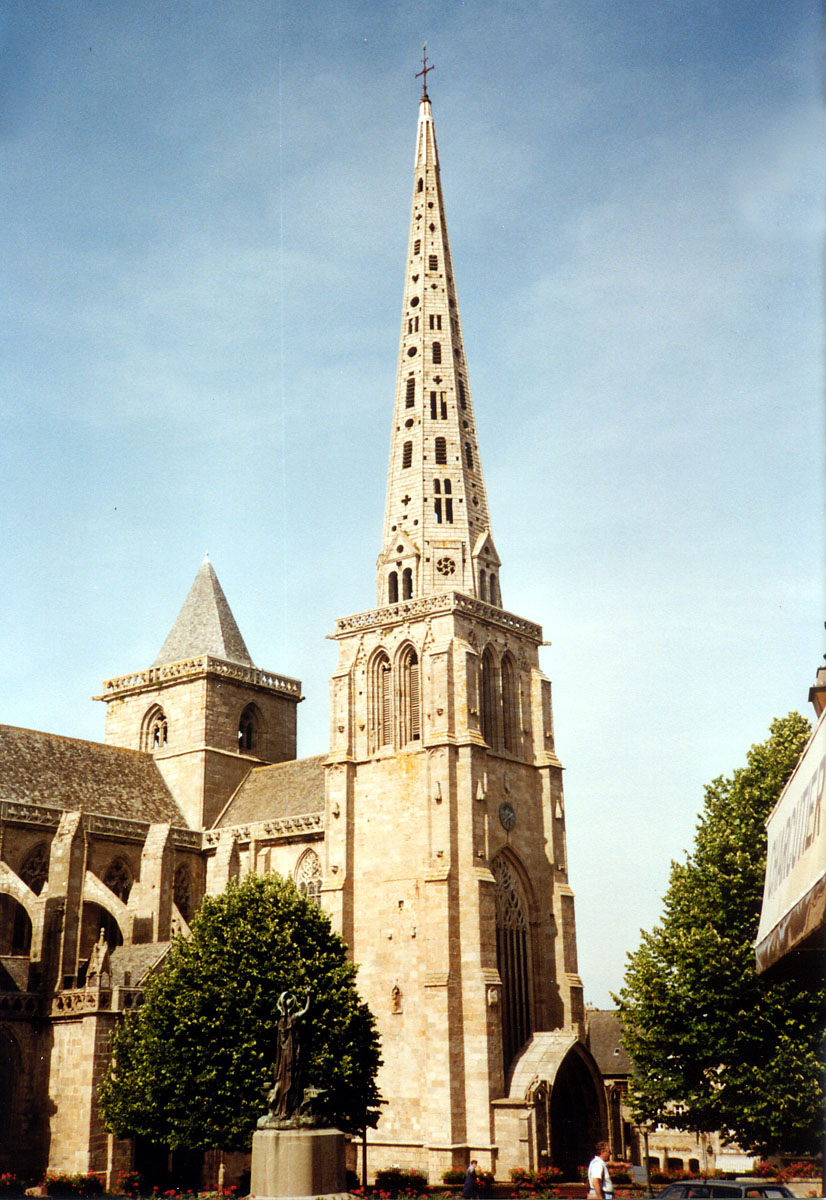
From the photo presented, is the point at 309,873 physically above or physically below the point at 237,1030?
above

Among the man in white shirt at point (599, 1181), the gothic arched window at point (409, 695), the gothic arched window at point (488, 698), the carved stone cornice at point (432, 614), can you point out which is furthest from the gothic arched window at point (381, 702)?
the man in white shirt at point (599, 1181)

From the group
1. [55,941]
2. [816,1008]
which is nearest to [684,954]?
[816,1008]

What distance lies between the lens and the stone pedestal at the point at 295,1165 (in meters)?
23.7

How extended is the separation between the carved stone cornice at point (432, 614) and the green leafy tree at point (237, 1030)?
1532 cm

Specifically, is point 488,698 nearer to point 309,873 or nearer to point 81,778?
point 309,873

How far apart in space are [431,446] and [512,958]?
23483mm

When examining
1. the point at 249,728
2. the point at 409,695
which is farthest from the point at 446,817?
the point at 249,728

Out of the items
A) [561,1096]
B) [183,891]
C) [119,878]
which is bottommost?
[561,1096]

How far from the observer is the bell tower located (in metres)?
44.8

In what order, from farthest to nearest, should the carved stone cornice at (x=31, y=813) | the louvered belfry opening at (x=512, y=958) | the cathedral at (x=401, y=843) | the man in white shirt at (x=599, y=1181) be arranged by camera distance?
the carved stone cornice at (x=31, y=813) → the louvered belfry opening at (x=512, y=958) → the cathedral at (x=401, y=843) → the man in white shirt at (x=599, y=1181)

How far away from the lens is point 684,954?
35.0m

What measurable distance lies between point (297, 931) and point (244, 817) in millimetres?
19713

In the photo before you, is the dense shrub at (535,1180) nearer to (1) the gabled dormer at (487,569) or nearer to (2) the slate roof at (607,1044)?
(2) the slate roof at (607,1044)

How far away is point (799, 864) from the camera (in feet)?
50.8
